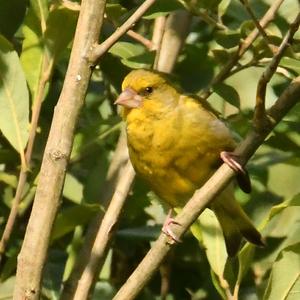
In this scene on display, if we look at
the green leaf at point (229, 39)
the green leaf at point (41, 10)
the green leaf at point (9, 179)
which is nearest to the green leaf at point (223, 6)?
the green leaf at point (229, 39)

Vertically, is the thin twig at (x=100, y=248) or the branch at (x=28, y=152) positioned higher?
the branch at (x=28, y=152)

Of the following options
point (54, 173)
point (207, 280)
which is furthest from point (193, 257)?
point (54, 173)

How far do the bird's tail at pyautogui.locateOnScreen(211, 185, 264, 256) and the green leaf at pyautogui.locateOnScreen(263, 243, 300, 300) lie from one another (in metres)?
0.19

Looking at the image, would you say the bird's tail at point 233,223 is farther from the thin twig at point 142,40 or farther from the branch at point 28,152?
the branch at point 28,152

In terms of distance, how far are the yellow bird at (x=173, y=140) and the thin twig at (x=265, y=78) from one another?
703 mm

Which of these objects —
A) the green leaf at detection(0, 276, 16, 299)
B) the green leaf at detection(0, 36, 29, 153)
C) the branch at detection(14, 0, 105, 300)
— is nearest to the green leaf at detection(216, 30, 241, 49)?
the green leaf at detection(0, 36, 29, 153)

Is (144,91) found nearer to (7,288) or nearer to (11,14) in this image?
(11,14)

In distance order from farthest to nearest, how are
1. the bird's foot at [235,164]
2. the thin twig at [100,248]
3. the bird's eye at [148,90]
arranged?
1. the bird's eye at [148,90]
2. the thin twig at [100,248]
3. the bird's foot at [235,164]

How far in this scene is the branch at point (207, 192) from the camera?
1987mm

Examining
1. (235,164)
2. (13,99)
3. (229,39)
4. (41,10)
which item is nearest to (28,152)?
(13,99)

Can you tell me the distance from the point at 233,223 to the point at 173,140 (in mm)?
345

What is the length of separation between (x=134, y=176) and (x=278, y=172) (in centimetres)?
45

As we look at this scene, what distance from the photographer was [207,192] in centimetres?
200

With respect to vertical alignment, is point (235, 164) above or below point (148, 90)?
above
